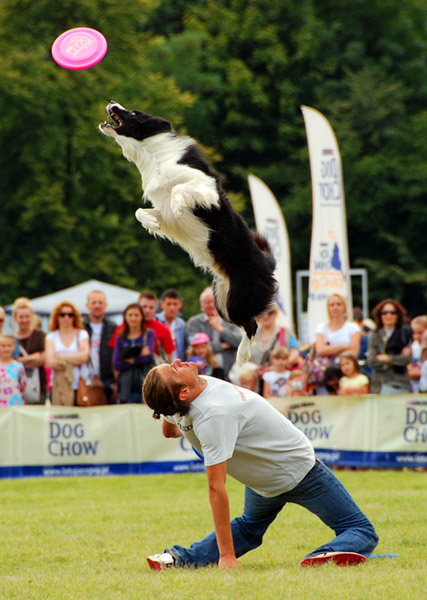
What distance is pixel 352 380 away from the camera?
9500 mm

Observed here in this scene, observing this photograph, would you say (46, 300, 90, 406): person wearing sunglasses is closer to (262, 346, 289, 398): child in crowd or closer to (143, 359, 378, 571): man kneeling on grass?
(262, 346, 289, 398): child in crowd

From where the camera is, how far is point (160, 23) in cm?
3216

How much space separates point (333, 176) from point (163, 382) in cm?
917

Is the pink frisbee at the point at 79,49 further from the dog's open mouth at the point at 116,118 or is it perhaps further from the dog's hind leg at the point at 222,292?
the dog's hind leg at the point at 222,292

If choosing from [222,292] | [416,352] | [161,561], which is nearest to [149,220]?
[222,292]

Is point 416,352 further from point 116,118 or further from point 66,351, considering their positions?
point 116,118

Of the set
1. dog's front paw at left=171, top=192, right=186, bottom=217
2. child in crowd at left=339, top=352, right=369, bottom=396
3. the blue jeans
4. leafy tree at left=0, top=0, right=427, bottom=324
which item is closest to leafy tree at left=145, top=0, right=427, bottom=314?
leafy tree at left=0, top=0, right=427, bottom=324

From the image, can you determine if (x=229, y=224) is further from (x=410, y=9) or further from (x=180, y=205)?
(x=410, y=9)

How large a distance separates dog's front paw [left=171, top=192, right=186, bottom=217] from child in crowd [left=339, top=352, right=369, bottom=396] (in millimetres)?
5112

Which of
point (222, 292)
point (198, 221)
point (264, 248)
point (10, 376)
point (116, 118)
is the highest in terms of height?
point (116, 118)

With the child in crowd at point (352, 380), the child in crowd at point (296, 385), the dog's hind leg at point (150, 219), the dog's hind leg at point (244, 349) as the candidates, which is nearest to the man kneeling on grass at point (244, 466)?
the dog's hind leg at point (244, 349)

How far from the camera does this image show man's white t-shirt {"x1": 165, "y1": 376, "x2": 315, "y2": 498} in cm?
464

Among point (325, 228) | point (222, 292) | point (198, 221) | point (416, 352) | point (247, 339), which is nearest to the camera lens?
point (198, 221)

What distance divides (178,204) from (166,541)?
Result: 248 cm
